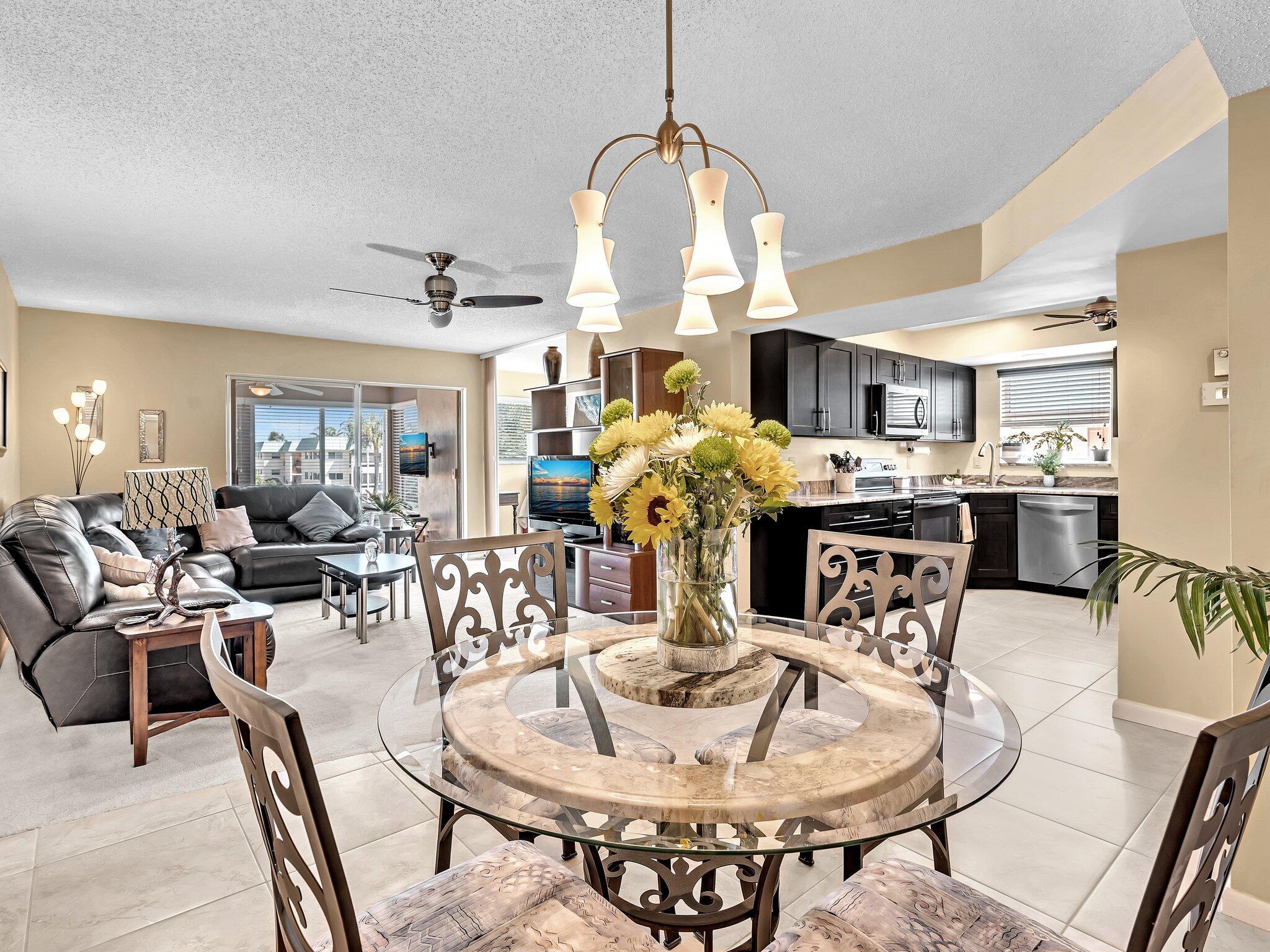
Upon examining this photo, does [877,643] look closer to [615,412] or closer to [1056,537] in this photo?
[615,412]

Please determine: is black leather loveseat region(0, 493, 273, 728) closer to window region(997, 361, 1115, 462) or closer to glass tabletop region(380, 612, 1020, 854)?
glass tabletop region(380, 612, 1020, 854)

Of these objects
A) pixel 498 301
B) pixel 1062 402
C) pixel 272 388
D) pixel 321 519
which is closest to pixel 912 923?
pixel 498 301

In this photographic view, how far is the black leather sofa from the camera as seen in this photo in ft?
17.5

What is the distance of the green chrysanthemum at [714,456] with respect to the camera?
1.26m

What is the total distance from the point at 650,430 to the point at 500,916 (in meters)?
0.90

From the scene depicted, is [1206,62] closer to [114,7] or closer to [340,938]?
[340,938]

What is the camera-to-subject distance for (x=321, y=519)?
6145mm

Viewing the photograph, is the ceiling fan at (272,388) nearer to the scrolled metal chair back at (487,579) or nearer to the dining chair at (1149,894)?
the scrolled metal chair back at (487,579)

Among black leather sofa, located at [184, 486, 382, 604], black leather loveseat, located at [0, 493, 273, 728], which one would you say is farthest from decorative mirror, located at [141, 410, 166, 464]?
black leather loveseat, located at [0, 493, 273, 728]

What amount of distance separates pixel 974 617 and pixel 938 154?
138 inches

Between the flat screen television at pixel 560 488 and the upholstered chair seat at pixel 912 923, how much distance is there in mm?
4492

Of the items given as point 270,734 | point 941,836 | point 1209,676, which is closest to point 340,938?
point 270,734

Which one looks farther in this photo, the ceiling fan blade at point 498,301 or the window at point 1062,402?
the window at point 1062,402

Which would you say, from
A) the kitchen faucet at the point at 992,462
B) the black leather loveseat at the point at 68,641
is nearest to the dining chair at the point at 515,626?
the black leather loveseat at the point at 68,641
